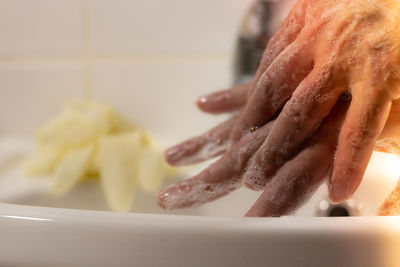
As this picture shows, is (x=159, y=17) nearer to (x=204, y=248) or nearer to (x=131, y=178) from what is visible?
(x=131, y=178)

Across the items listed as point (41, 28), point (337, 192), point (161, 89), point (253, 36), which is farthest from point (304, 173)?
point (41, 28)

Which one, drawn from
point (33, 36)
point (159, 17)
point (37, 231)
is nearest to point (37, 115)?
point (33, 36)

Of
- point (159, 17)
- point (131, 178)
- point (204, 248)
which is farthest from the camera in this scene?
point (159, 17)

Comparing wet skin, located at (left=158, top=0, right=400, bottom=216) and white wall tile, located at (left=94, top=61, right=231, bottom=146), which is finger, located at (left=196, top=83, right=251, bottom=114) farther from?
white wall tile, located at (left=94, top=61, right=231, bottom=146)

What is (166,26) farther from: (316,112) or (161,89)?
(316,112)

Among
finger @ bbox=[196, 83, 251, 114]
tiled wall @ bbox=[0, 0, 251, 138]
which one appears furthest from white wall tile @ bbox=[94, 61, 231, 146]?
finger @ bbox=[196, 83, 251, 114]

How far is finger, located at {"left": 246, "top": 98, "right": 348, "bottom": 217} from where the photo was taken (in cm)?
20

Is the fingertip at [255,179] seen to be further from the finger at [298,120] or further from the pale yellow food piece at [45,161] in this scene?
the pale yellow food piece at [45,161]

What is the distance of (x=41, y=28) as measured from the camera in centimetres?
65

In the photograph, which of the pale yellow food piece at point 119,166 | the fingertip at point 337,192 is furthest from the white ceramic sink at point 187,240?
the pale yellow food piece at point 119,166

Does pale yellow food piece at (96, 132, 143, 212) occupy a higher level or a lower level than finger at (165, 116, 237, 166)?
lower

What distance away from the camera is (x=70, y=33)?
64 cm

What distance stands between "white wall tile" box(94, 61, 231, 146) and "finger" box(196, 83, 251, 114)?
0.32 metres

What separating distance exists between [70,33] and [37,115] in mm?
130
